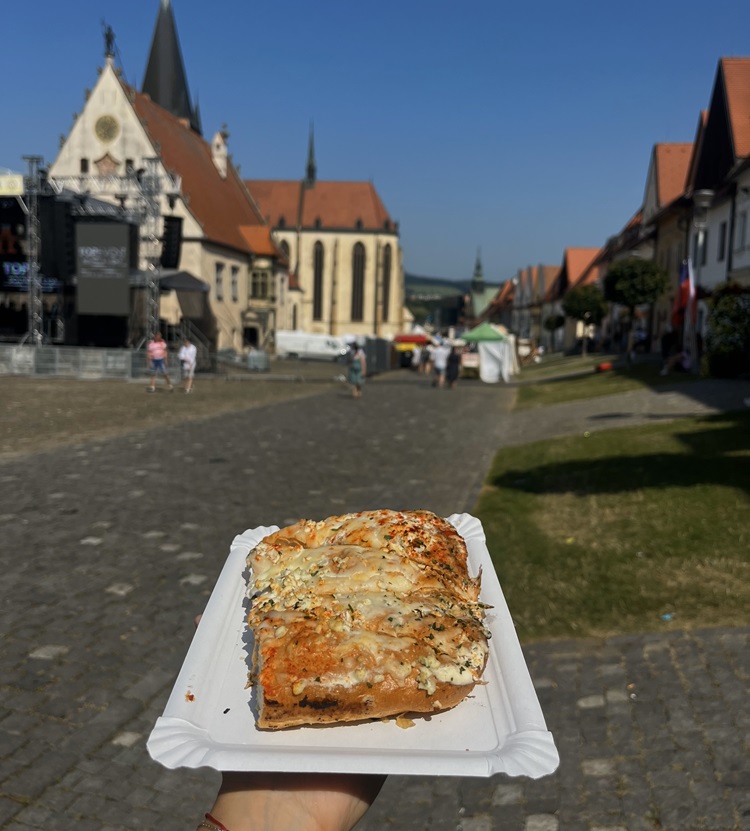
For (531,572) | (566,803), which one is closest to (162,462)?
(531,572)

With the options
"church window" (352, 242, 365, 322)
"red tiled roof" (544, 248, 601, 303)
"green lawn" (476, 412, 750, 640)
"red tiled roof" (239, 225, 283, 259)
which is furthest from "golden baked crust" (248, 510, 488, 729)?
"church window" (352, 242, 365, 322)

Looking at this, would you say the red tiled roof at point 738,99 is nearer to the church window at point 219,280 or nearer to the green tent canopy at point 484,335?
the green tent canopy at point 484,335

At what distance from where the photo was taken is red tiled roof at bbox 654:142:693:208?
4350 centimetres

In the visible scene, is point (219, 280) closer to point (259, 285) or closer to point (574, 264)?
Result: point (259, 285)

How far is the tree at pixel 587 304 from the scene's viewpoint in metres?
44.6

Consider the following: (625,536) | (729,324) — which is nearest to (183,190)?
(729,324)

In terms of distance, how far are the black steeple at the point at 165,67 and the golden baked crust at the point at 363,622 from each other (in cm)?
6343

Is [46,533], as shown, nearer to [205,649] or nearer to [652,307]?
[205,649]


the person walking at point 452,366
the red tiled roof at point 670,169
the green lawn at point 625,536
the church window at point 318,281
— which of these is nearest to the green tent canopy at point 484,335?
the person walking at point 452,366

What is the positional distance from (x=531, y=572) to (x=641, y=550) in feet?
3.41

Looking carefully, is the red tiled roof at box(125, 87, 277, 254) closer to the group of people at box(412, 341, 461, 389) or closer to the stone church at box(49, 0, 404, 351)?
the stone church at box(49, 0, 404, 351)

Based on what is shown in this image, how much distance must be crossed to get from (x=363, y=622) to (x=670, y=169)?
157ft

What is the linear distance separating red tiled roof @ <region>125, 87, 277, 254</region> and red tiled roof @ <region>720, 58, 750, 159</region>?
30484 mm

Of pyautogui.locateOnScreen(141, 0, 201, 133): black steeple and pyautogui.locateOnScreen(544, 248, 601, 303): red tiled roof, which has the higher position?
pyautogui.locateOnScreen(141, 0, 201, 133): black steeple
